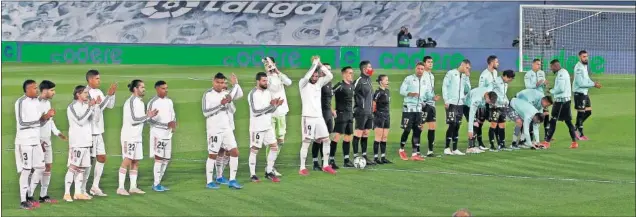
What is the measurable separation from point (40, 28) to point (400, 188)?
4999 centimetres

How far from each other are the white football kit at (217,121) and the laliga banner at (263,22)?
4080 cm

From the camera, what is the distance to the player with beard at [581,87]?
27188mm

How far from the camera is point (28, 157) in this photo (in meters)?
17.9

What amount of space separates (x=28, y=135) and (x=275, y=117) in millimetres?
5171

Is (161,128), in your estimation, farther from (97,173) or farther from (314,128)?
(314,128)

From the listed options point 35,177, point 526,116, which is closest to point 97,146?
point 35,177

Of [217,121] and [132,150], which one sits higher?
[217,121]

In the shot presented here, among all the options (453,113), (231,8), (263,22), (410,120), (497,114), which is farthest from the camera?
(231,8)

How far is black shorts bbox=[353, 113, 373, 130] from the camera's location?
22.5 metres

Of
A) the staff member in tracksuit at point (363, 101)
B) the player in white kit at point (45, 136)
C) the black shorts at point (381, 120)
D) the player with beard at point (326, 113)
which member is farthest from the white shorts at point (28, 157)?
the black shorts at point (381, 120)

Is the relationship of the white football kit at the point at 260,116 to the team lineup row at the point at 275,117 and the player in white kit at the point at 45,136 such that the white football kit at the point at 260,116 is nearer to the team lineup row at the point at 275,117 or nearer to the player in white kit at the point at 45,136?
the team lineup row at the point at 275,117

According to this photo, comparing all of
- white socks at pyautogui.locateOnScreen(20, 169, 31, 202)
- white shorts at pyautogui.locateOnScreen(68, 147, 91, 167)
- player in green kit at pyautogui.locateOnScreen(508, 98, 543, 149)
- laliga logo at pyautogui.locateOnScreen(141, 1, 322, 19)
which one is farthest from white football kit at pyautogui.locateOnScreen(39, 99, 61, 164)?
laliga logo at pyautogui.locateOnScreen(141, 1, 322, 19)

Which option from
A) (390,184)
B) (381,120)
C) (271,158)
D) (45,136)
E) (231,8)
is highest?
(231,8)

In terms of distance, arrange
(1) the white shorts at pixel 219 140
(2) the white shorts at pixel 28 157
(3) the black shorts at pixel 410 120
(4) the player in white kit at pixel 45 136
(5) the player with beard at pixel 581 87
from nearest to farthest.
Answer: (2) the white shorts at pixel 28 157
(4) the player in white kit at pixel 45 136
(1) the white shorts at pixel 219 140
(3) the black shorts at pixel 410 120
(5) the player with beard at pixel 581 87
